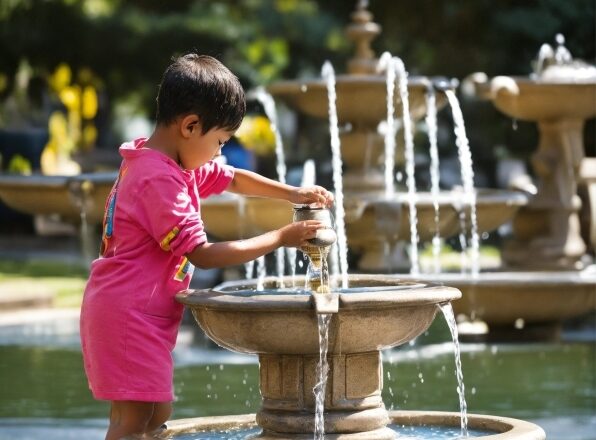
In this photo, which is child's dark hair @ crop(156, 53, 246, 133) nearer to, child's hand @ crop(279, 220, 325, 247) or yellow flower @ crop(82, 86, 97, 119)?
child's hand @ crop(279, 220, 325, 247)

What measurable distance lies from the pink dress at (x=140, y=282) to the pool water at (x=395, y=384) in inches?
84.7

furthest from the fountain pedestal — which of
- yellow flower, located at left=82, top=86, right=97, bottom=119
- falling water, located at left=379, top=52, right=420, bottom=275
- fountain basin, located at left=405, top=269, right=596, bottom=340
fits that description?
yellow flower, located at left=82, top=86, right=97, bottom=119

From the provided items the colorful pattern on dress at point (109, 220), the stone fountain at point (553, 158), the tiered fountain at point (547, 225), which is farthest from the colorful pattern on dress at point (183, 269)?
the stone fountain at point (553, 158)

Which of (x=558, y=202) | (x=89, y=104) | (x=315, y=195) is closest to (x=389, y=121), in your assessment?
(x=558, y=202)

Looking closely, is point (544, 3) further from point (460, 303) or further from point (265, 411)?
point (265, 411)

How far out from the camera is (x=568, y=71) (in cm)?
1124

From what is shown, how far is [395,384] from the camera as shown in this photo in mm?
8219

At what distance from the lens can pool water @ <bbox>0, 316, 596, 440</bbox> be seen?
699 centimetres

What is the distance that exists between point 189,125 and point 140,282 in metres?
0.46

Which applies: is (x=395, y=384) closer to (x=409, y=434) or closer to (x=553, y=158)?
(x=409, y=434)

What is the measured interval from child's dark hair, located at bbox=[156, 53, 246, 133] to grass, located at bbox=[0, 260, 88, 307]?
29.0 ft

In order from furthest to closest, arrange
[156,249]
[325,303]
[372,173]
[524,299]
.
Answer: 1. [372,173]
2. [524,299]
3. [156,249]
4. [325,303]

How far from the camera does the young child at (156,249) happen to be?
4.16 meters

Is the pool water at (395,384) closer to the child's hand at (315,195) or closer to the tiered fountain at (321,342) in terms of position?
the tiered fountain at (321,342)
